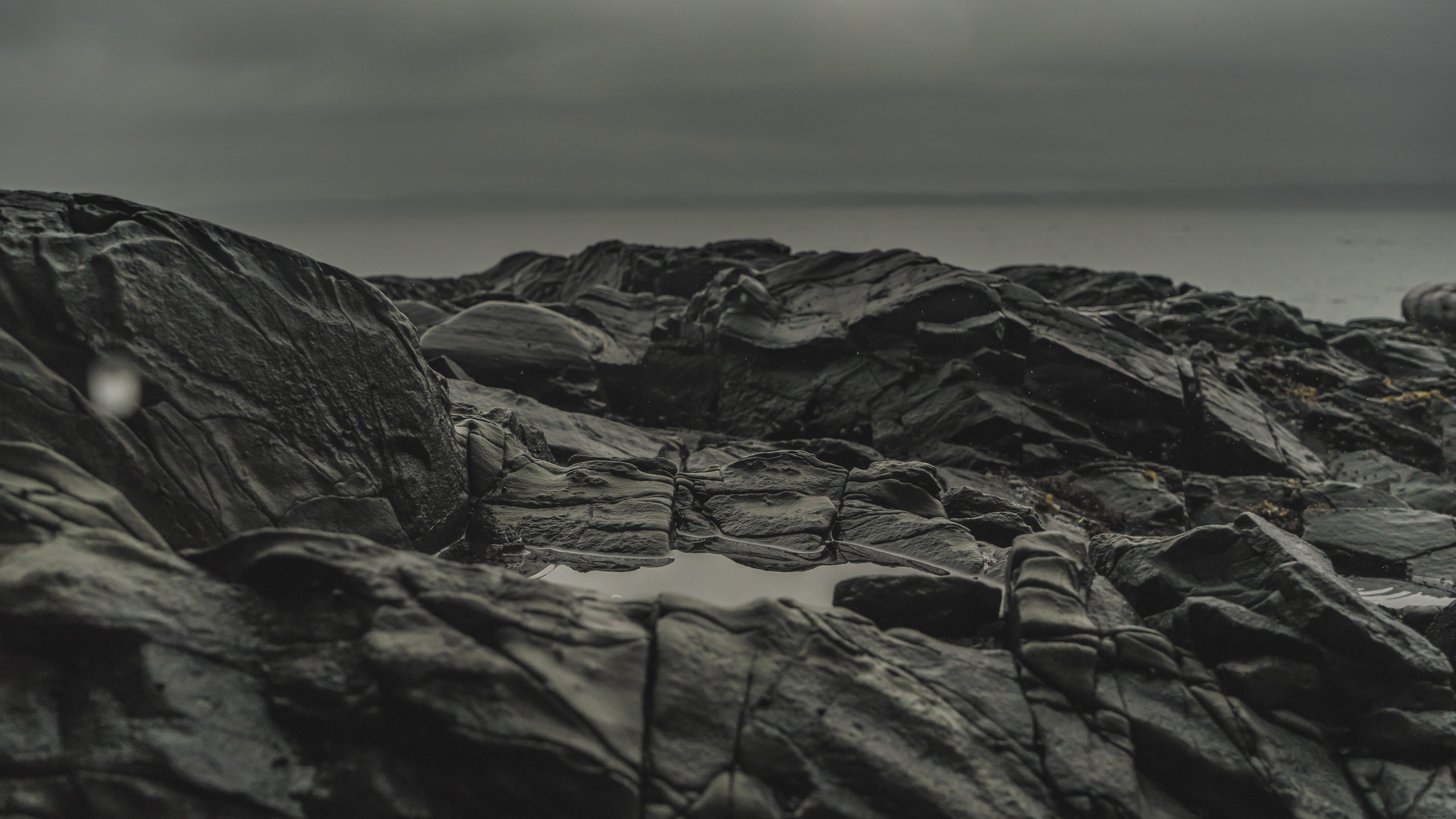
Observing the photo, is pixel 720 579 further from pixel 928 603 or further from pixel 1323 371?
pixel 1323 371

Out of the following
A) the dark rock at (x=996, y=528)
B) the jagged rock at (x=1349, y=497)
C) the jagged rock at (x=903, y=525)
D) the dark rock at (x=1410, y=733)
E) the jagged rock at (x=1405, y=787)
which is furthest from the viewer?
the jagged rock at (x=1349, y=497)

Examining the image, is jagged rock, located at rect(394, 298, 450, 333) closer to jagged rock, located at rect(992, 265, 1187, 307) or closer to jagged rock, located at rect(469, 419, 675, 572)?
jagged rock, located at rect(469, 419, 675, 572)

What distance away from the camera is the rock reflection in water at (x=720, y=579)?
10.2m

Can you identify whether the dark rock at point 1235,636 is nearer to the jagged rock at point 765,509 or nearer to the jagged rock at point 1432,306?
the jagged rock at point 765,509

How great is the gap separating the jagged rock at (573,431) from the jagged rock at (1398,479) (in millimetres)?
17923

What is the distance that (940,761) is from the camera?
6.89 meters

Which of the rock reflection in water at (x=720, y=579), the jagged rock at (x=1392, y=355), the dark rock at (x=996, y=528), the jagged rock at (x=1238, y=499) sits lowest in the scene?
the jagged rock at (x=1238, y=499)

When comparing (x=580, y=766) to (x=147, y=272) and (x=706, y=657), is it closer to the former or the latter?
(x=706, y=657)

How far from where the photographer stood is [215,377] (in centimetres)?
945

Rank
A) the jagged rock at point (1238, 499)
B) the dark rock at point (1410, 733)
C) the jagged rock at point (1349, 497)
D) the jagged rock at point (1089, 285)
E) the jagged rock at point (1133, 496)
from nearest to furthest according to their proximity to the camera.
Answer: the dark rock at point (1410, 733) < the jagged rock at point (1133, 496) < the jagged rock at point (1349, 497) < the jagged rock at point (1238, 499) < the jagged rock at point (1089, 285)

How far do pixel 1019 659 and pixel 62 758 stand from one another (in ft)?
24.3

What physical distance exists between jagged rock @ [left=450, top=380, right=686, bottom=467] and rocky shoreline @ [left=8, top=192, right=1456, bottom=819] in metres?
2.31

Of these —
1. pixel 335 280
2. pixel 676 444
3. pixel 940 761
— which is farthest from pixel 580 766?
pixel 676 444

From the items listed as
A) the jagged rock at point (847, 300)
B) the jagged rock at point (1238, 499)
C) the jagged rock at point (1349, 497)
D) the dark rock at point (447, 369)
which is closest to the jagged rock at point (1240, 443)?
the jagged rock at point (1238, 499)
